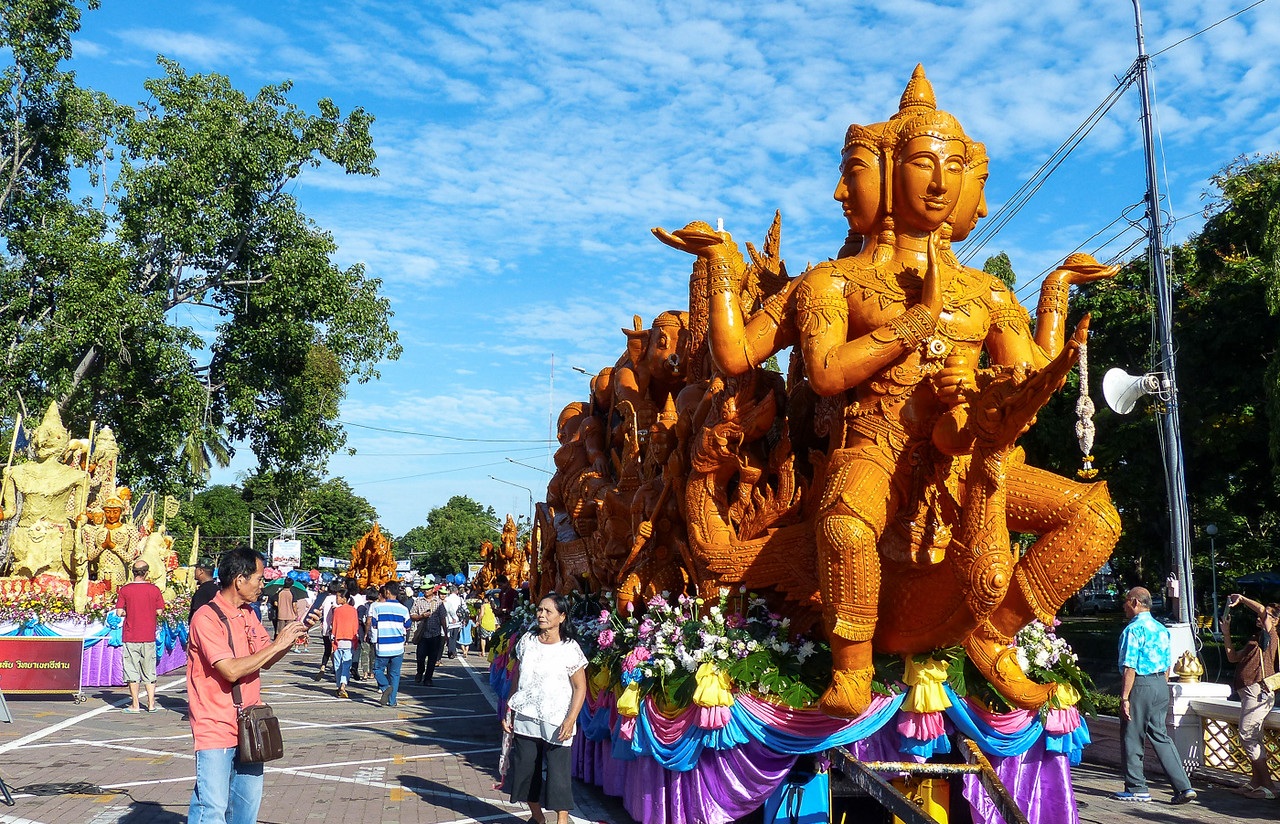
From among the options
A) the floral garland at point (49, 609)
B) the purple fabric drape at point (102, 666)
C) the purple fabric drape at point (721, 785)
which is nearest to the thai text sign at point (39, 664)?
the floral garland at point (49, 609)

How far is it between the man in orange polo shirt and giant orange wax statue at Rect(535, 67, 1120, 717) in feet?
8.88

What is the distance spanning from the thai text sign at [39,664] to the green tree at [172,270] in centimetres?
705

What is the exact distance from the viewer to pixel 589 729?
7.73 m

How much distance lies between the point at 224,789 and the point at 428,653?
11.5 metres

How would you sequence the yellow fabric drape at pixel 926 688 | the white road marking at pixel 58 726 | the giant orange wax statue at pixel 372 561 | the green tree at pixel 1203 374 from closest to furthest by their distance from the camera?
the yellow fabric drape at pixel 926 688
the white road marking at pixel 58 726
the green tree at pixel 1203 374
the giant orange wax statue at pixel 372 561

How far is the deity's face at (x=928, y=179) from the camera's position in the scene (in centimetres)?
614

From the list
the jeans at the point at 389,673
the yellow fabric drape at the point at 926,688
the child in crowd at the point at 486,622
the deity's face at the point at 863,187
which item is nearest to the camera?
the yellow fabric drape at the point at 926,688

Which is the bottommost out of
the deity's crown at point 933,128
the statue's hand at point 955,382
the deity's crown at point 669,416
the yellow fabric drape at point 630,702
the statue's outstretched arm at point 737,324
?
the yellow fabric drape at point 630,702

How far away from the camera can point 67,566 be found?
1554 centimetres

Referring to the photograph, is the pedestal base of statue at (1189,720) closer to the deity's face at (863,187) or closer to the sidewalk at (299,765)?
the sidewalk at (299,765)

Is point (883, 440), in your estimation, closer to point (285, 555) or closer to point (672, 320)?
point (672, 320)

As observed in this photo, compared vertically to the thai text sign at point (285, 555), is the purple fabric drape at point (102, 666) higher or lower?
lower

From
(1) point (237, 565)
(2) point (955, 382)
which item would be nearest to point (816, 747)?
(2) point (955, 382)

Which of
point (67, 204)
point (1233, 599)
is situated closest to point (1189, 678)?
point (1233, 599)
